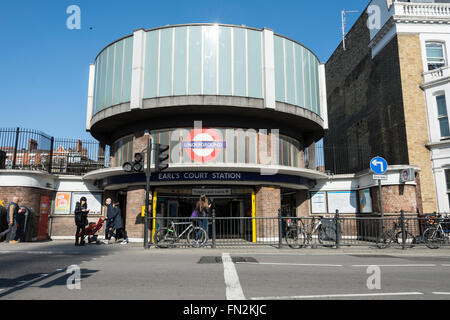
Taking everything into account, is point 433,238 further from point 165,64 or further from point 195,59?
point 165,64

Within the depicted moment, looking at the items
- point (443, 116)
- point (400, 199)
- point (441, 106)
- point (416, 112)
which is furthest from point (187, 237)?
point (441, 106)

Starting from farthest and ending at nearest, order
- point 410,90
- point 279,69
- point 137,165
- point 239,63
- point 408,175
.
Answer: point 410,90 < point 279,69 < point 239,63 < point 408,175 < point 137,165

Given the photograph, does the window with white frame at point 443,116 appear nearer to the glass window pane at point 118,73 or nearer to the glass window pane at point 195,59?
the glass window pane at point 195,59

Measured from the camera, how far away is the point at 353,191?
1755cm

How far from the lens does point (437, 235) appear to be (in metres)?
12.1

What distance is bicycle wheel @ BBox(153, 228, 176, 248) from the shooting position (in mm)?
11352

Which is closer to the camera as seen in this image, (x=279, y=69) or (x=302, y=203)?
(x=279, y=69)

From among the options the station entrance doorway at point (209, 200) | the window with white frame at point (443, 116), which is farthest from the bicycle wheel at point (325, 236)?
the window with white frame at point (443, 116)

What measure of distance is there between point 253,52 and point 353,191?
9.43m

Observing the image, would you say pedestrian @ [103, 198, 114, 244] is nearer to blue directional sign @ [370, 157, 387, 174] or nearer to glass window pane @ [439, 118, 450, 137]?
blue directional sign @ [370, 157, 387, 174]

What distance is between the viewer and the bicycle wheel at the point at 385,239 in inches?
454

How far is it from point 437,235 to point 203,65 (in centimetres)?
1238

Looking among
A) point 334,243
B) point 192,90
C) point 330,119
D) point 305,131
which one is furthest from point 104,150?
point 330,119

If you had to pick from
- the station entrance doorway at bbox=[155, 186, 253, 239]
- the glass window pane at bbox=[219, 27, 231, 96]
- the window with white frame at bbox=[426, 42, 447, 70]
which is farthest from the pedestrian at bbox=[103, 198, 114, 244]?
the window with white frame at bbox=[426, 42, 447, 70]
